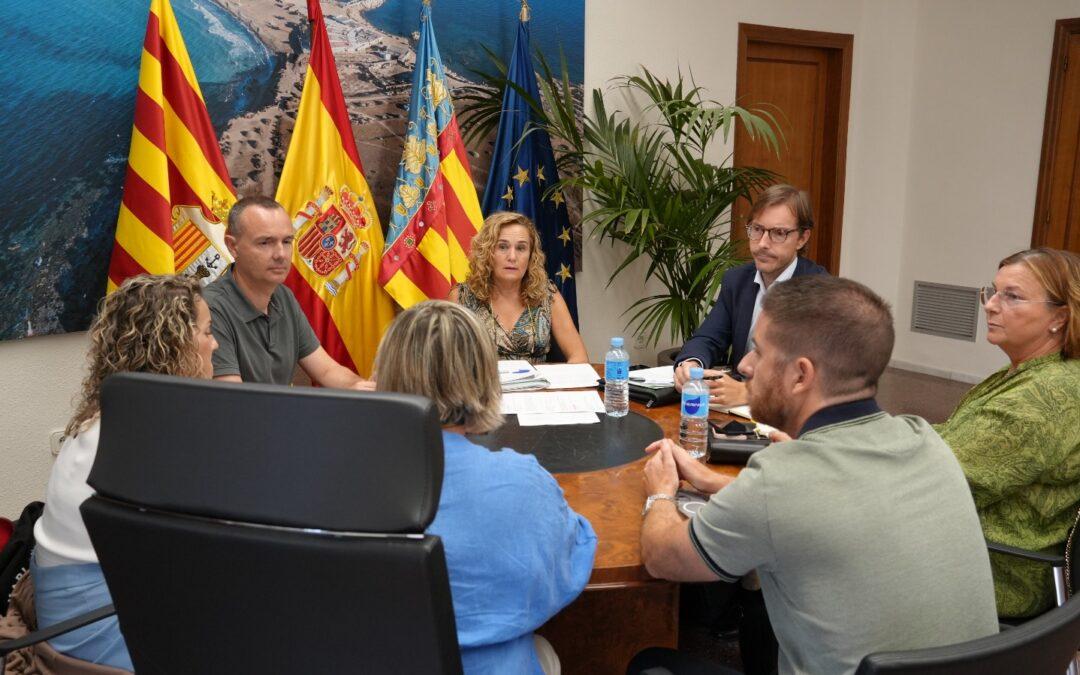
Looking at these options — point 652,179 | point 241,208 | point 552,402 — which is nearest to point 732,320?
point 552,402

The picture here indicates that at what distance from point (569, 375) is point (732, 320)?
716 mm

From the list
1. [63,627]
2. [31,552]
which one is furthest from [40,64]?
[63,627]

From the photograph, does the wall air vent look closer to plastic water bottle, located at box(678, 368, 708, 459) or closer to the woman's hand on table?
plastic water bottle, located at box(678, 368, 708, 459)

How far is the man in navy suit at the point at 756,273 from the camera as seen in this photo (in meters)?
2.86

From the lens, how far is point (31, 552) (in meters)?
1.64

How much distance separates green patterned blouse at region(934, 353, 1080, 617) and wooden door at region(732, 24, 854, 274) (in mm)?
3279

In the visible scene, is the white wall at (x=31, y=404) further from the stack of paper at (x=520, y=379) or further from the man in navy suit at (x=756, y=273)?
the man in navy suit at (x=756, y=273)

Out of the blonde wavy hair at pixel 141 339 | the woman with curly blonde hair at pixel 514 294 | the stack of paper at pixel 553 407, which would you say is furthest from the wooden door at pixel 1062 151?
the blonde wavy hair at pixel 141 339

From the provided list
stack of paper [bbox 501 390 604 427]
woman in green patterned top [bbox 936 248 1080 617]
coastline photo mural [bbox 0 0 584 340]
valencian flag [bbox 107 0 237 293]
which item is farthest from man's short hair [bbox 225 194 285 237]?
woman in green patterned top [bbox 936 248 1080 617]

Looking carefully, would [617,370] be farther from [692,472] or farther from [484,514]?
[484,514]

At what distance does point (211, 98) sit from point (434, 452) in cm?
289

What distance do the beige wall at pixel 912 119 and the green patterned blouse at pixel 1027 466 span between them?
2.84m

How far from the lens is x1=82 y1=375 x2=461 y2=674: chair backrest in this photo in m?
0.88

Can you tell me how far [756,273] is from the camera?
3.04 m
